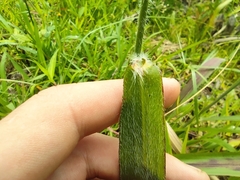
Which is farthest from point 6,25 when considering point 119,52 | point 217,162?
point 217,162

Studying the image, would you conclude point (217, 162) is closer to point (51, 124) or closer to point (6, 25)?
point (51, 124)

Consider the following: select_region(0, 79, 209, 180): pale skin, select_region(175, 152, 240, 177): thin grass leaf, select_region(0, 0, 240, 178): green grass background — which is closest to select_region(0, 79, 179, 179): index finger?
select_region(0, 79, 209, 180): pale skin

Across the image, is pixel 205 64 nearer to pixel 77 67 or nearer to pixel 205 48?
pixel 205 48

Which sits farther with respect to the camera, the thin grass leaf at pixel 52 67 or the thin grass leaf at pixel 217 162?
the thin grass leaf at pixel 52 67

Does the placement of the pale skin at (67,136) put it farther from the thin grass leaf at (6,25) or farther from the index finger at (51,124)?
the thin grass leaf at (6,25)

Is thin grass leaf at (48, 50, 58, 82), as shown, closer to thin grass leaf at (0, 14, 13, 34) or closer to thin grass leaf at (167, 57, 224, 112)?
thin grass leaf at (0, 14, 13, 34)

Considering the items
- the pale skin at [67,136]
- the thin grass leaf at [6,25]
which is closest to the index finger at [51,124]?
the pale skin at [67,136]
